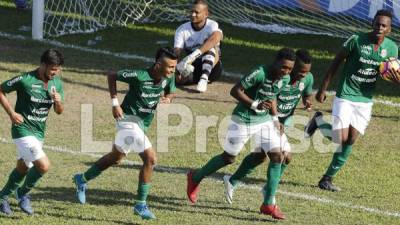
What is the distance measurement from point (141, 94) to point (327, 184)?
266cm

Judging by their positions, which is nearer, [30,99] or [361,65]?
[30,99]

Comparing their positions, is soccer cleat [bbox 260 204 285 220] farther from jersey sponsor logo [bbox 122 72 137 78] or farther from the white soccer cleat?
the white soccer cleat

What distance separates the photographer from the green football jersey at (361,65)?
1178 cm

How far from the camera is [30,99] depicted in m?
9.95

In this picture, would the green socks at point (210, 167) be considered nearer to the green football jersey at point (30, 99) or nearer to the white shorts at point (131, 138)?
the white shorts at point (131, 138)

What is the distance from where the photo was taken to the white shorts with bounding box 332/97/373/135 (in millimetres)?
11859

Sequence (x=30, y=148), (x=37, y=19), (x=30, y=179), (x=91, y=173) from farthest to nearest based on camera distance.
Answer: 1. (x=37, y=19)
2. (x=91, y=173)
3. (x=30, y=179)
4. (x=30, y=148)

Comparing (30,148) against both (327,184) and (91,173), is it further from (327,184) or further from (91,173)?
(327,184)

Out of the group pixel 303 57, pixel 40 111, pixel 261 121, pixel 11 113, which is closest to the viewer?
pixel 11 113

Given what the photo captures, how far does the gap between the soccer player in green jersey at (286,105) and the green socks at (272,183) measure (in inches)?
17.5

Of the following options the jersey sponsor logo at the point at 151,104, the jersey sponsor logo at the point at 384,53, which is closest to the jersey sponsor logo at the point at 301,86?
the jersey sponsor logo at the point at 384,53

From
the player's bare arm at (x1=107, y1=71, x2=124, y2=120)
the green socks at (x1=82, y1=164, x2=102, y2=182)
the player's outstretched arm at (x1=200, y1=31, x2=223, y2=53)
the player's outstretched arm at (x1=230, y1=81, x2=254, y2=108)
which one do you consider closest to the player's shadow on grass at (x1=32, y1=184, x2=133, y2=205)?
the green socks at (x1=82, y1=164, x2=102, y2=182)

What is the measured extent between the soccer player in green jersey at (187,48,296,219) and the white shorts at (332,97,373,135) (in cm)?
127

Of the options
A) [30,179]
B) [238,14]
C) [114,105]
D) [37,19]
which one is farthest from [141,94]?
[238,14]
